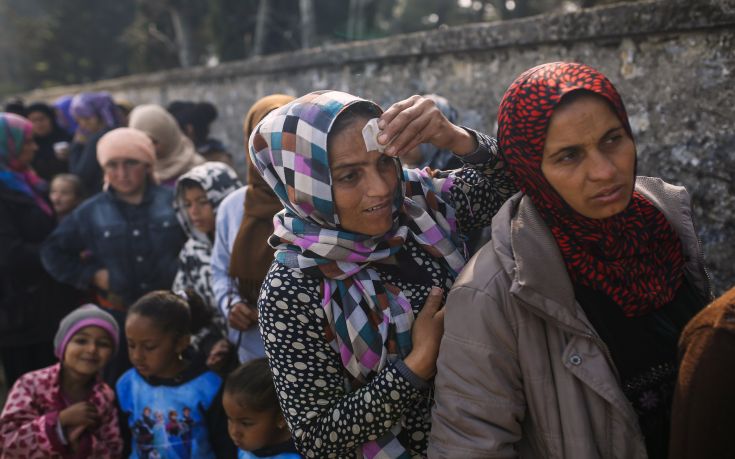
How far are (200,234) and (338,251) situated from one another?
5.88 ft

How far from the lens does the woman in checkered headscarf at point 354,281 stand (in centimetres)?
158

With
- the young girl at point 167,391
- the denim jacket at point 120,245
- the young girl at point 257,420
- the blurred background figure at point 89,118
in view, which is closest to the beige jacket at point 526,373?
the young girl at point 257,420

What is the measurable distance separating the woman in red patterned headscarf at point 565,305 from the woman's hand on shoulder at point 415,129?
0.14 meters

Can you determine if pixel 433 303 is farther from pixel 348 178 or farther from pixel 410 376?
pixel 348 178

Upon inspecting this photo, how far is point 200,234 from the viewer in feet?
10.6

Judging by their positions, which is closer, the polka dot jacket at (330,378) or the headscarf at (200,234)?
the polka dot jacket at (330,378)

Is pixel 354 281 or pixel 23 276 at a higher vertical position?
pixel 354 281

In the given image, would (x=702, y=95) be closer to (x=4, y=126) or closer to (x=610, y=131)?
(x=610, y=131)

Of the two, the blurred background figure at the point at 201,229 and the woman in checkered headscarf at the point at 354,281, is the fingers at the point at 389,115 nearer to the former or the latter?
the woman in checkered headscarf at the point at 354,281

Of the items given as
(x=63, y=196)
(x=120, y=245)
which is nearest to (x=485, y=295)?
(x=120, y=245)

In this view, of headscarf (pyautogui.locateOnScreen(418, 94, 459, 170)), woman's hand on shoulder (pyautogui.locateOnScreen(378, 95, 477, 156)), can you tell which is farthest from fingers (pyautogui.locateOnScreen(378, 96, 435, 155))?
headscarf (pyautogui.locateOnScreen(418, 94, 459, 170))

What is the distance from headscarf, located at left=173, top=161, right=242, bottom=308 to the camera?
312 cm

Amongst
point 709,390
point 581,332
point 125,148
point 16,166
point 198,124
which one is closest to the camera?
point 709,390

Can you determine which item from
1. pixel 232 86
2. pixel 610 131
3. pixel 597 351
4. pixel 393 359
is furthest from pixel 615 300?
pixel 232 86
